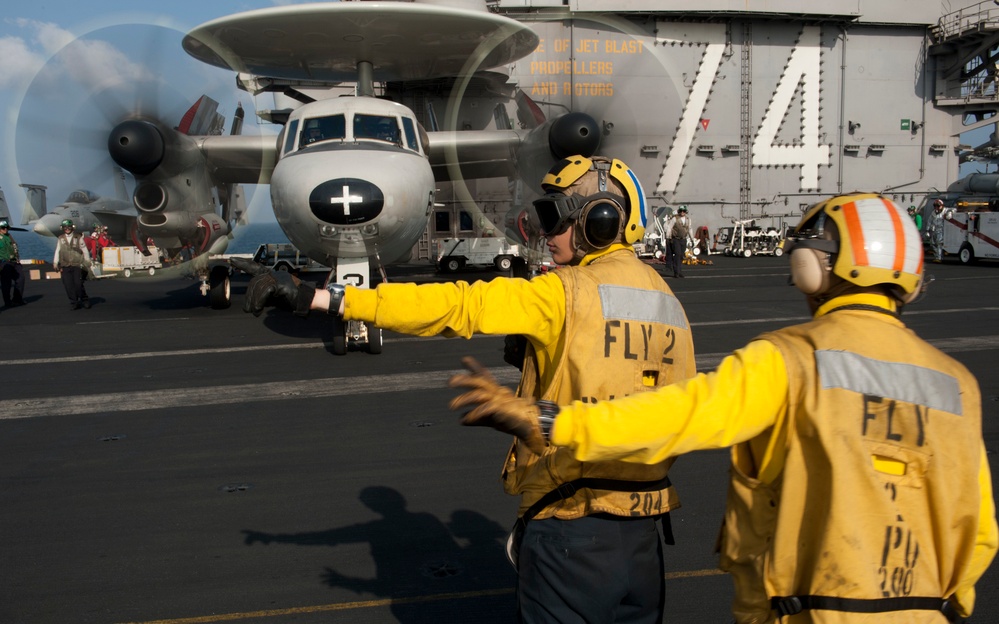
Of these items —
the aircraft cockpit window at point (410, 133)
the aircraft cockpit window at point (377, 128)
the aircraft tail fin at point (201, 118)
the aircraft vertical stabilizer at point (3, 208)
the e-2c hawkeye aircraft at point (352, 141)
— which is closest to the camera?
the e-2c hawkeye aircraft at point (352, 141)

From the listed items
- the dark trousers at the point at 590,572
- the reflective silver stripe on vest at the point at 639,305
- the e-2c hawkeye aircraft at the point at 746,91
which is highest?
the e-2c hawkeye aircraft at the point at 746,91

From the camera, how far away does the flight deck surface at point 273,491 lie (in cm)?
371

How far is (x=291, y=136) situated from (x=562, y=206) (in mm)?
8329

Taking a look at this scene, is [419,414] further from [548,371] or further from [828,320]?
[828,320]

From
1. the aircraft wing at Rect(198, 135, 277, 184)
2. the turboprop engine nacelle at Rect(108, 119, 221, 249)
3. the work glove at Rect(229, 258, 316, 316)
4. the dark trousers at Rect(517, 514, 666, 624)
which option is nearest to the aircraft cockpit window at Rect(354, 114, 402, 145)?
the aircraft wing at Rect(198, 135, 277, 184)

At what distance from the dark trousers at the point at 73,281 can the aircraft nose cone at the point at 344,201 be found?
31.8ft

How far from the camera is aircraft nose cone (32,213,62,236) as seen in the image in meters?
27.7

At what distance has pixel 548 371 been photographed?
2490 millimetres

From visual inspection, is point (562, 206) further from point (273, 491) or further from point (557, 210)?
point (273, 491)

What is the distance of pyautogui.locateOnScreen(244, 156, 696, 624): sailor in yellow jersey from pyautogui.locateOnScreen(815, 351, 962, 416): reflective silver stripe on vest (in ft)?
2.62

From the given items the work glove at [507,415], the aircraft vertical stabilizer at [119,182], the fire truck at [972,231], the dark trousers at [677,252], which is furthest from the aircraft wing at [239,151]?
the fire truck at [972,231]

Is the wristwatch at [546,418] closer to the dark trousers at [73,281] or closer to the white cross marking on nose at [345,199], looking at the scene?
the white cross marking on nose at [345,199]

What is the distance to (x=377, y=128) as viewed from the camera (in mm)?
10016

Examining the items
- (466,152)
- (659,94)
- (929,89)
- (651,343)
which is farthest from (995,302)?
(929,89)
